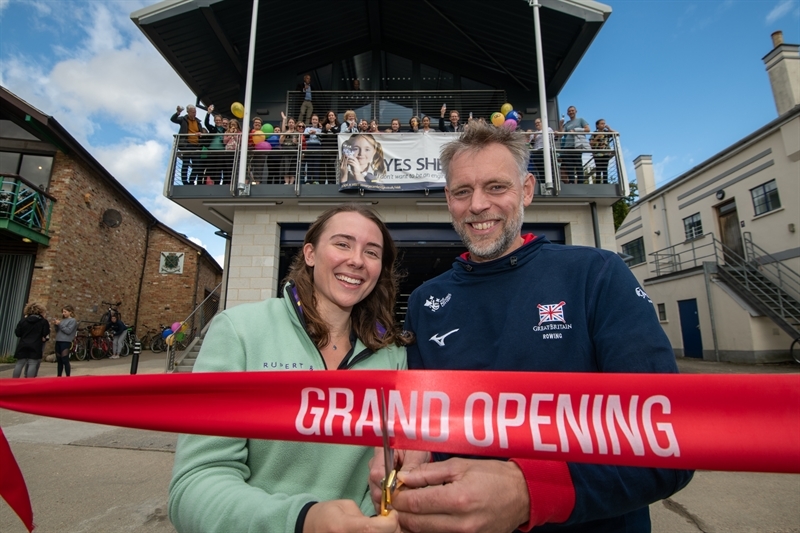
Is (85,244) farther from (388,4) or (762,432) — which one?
(762,432)

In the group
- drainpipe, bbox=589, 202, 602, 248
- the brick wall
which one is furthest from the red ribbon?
the brick wall

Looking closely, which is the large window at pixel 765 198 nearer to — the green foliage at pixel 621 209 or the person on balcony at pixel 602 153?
the green foliage at pixel 621 209

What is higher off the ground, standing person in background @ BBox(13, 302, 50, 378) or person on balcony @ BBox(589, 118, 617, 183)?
person on balcony @ BBox(589, 118, 617, 183)

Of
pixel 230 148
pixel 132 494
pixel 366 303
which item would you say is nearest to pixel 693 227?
pixel 230 148

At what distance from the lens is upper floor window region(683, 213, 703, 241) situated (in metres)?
19.4

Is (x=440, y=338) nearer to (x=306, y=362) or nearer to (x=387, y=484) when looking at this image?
(x=306, y=362)

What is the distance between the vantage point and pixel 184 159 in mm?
9953

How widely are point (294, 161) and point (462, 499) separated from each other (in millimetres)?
9952

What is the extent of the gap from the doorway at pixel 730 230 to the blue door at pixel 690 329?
2.63 meters

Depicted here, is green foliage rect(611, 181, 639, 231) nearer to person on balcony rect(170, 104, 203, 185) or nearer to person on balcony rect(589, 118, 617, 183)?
person on balcony rect(589, 118, 617, 183)

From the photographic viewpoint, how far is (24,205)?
43.9 feet

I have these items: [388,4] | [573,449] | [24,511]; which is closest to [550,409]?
[573,449]

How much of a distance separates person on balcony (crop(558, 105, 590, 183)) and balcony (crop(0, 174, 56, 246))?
16029 millimetres

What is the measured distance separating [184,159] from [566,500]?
1100 centimetres
